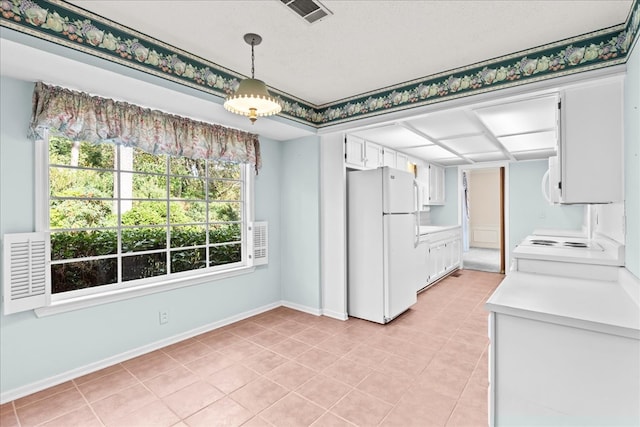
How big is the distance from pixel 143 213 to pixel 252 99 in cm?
174

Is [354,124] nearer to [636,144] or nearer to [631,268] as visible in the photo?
[636,144]

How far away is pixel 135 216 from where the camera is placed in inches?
115

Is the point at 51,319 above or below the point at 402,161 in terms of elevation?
below

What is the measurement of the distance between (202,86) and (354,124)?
1.65m

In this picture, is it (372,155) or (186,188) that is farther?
(372,155)

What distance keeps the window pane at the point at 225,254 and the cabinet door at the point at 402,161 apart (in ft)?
8.93

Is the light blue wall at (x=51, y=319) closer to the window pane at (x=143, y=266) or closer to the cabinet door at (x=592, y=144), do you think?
the window pane at (x=143, y=266)

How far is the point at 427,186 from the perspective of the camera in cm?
599

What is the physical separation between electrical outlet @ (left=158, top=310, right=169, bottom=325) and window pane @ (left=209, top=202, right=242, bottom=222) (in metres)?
1.07

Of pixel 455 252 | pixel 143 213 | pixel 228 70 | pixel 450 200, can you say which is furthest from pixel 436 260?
pixel 143 213

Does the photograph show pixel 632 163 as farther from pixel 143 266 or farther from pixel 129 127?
pixel 143 266

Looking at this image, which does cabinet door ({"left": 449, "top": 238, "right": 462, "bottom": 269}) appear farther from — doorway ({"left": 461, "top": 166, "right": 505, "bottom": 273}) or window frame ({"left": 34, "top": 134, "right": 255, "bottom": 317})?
window frame ({"left": 34, "top": 134, "right": 255, "bottom": 317})

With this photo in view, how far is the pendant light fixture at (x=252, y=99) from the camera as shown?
6.61 feet

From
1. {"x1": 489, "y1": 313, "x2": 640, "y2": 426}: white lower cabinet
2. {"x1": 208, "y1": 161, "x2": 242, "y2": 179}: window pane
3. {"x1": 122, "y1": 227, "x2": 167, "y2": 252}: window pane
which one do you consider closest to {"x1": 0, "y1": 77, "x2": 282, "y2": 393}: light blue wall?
{"x1": 122, "y1": 227, "x2": 167, "y2": 252}: window pane
